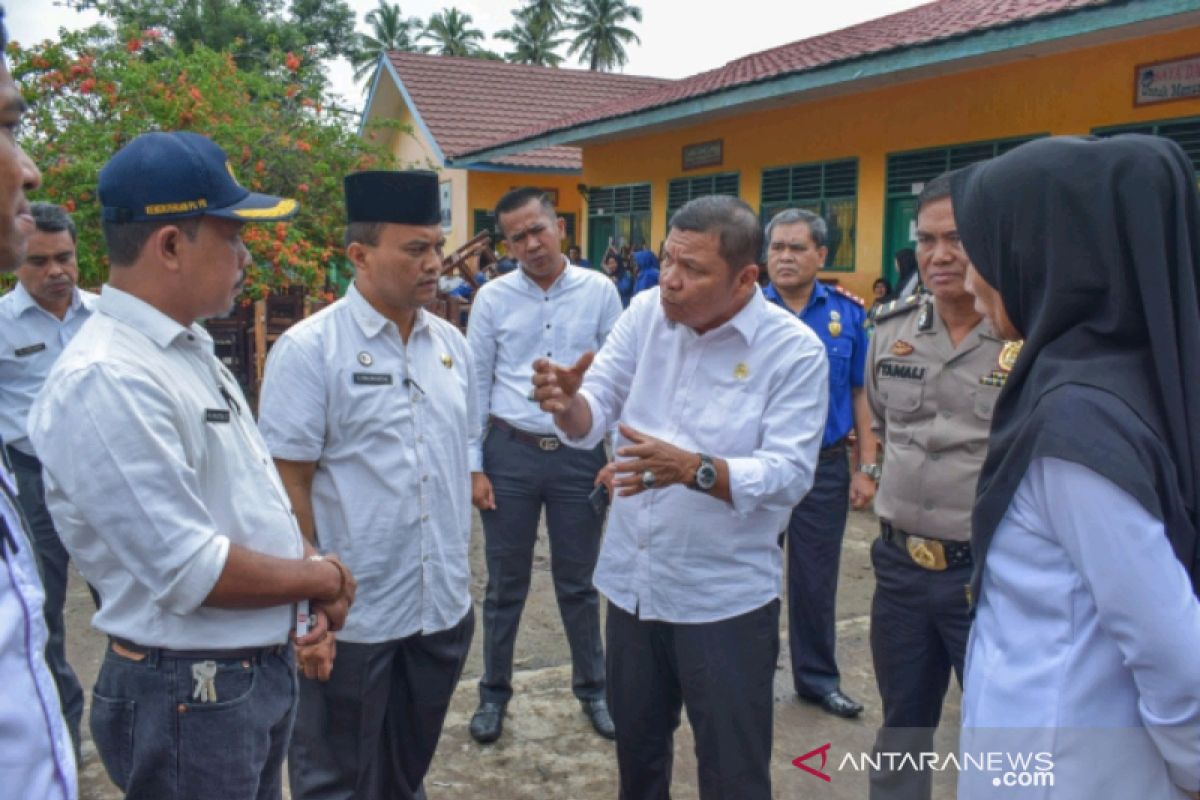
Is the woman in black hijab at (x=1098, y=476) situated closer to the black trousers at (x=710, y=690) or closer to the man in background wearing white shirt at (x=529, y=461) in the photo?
the black trousers at (x=710, y=690)

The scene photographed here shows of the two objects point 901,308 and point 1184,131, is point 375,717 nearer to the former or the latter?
point 901,308

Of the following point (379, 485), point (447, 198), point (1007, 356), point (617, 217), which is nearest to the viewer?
point (379, 485)

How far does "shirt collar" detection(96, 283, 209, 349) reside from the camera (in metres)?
1.97

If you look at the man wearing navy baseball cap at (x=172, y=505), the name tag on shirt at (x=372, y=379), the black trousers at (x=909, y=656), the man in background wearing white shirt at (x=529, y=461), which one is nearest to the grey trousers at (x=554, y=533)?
the man in background wearing white shirt at (x=529, y=461)

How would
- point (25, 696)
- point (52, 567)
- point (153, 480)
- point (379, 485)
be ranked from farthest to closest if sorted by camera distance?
point (52, 567), point (379, 485), point (153, 480), point (25, 696)

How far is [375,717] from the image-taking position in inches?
110

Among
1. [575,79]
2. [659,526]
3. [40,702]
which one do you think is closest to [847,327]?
[659,526]

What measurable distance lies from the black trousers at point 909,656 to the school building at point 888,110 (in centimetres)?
477

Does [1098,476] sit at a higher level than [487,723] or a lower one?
higher

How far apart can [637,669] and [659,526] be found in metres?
0.45

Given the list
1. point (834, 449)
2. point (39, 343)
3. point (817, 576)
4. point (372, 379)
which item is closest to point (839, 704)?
point (817, 576)

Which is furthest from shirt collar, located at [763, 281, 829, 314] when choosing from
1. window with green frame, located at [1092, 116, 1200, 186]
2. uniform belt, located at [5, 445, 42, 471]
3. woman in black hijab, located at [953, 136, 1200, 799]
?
window with green frame, located at [1092, 116, 1200, 186]

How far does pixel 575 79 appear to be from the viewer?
22562mm

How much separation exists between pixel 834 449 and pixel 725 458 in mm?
1771
